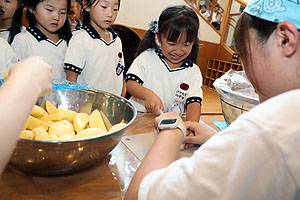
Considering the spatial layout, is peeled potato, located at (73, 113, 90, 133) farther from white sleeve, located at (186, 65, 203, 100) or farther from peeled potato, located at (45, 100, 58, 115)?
white sleeve, located at (186, 65, 203, 100)

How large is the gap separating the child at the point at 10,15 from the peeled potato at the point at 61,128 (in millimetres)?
1058

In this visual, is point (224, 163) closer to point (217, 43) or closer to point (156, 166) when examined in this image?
point (156, 166)

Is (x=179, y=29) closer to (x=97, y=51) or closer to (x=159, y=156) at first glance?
(x=97, y=51)

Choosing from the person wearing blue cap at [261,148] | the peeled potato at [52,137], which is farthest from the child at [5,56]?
the person wearing blue cap at [261,148]

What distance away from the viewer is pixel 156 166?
479 mm

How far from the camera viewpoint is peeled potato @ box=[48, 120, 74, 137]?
1.78 ft

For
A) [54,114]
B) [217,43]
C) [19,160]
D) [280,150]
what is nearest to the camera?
[280,150]

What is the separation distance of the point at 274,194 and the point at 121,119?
45 cm

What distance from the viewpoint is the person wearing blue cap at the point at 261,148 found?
0.30m

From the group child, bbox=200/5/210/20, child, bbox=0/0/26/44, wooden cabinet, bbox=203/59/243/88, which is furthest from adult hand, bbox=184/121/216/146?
child, bbox=200/5/210/20

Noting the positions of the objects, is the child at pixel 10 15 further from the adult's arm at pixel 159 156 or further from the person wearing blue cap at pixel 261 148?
the person wearing blue cap at pixel 261 148

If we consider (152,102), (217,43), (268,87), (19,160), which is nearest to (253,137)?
(268,87)

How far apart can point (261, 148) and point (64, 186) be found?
37 centimetres

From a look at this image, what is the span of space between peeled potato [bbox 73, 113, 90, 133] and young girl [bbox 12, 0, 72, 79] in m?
0.84
